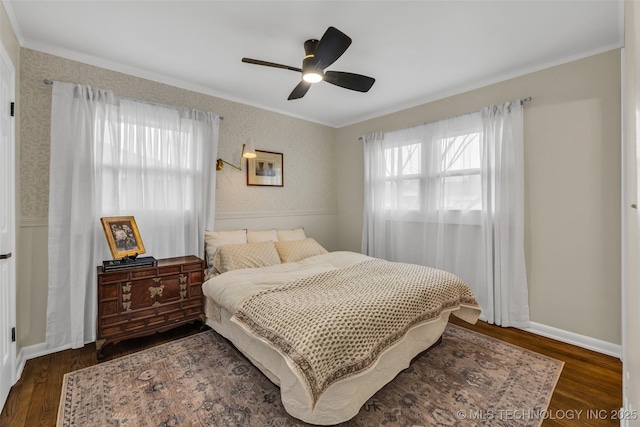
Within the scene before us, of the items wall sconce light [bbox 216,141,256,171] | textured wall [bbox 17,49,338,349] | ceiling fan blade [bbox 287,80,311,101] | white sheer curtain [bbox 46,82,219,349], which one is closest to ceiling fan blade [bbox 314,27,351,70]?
ceiling fan blade [bbox 287,80,311,101]

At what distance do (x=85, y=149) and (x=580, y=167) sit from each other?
14.7 feet

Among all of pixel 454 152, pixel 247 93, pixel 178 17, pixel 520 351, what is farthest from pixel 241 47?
pixel 520 351

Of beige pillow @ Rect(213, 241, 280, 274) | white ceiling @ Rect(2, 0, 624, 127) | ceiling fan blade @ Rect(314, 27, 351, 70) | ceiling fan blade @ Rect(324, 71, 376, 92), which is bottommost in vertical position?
beige pillow @ Rect(213, 241, 280, 274)

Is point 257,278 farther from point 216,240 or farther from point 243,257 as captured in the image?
point 216,240

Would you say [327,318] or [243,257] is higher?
[243,257]

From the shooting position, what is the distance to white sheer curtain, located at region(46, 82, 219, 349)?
8.21 feet

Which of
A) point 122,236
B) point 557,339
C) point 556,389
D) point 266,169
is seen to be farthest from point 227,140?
Result: point 557,339

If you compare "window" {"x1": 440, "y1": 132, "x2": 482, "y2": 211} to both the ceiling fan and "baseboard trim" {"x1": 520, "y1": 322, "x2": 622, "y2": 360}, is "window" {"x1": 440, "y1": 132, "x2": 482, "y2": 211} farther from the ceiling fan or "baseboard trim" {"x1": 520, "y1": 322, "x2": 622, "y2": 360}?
the ceiling fan

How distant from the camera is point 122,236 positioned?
2.65 metres

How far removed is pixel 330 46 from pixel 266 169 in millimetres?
2311

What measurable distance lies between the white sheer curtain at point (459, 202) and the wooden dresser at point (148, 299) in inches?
97.1

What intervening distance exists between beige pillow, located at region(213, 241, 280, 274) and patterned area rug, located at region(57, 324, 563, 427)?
78 cm

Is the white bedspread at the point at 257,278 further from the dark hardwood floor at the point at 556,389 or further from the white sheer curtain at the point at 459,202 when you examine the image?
the white sheer curtain at the point at 459,202

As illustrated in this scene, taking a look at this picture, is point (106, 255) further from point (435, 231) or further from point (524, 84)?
point (524, 84)
